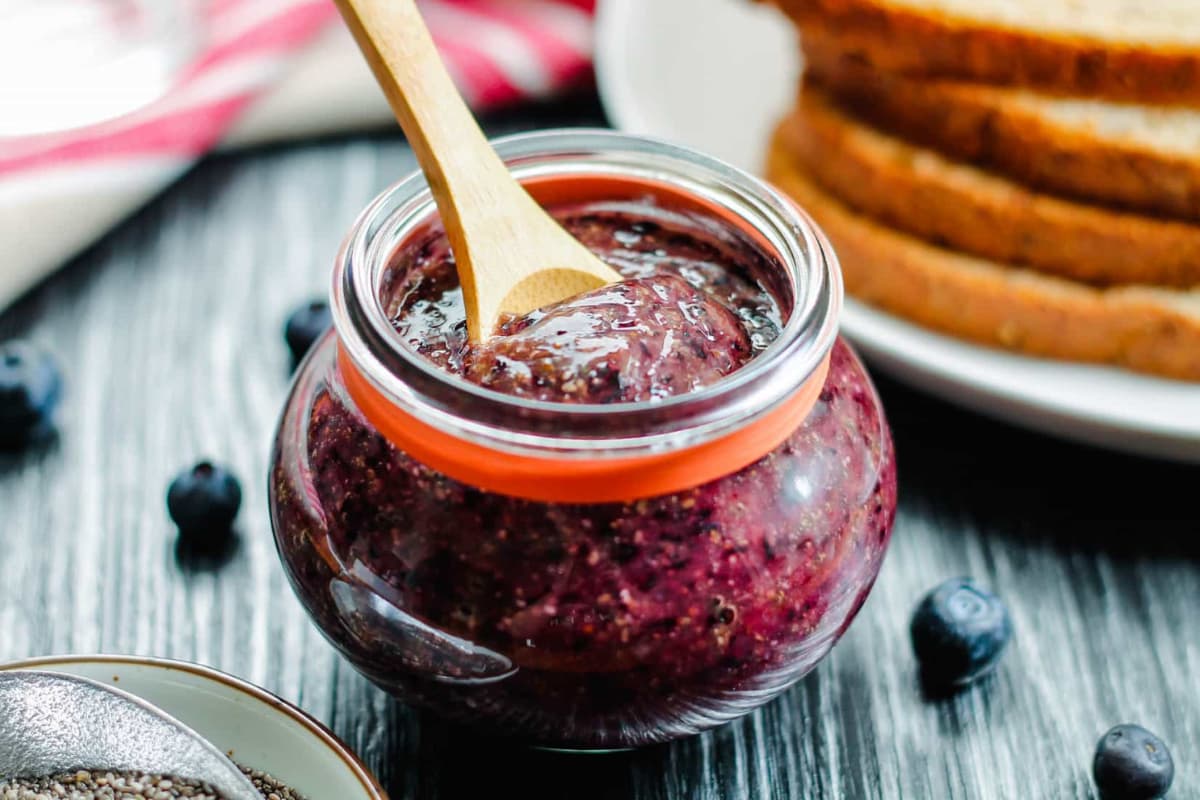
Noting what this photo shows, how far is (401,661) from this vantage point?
3.99 ft

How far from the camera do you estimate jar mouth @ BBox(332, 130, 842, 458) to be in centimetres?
108

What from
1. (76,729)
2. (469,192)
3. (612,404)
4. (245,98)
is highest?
(245,98)

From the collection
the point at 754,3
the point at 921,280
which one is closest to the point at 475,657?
the point at 921,280

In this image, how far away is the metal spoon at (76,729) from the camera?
1237 millimetres

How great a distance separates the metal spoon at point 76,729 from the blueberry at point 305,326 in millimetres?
784

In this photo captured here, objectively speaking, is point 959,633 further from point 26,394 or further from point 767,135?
point 26,394

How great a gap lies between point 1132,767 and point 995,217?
83cm

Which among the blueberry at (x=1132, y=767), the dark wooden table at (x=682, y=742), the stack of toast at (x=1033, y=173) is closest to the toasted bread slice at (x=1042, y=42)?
the stack of toast at (x=1033, y=173)

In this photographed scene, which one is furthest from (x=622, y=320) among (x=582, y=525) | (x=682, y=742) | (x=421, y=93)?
(x=682, y=742)

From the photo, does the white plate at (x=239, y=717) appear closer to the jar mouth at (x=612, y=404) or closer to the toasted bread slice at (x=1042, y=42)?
the jar mouth at (x=612, y=404)

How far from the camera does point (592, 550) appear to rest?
112 centimetres

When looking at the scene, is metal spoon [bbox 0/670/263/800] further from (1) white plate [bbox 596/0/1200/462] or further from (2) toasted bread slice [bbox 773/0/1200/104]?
(2) toasted bread slice [bbox 773/0/1200/104]

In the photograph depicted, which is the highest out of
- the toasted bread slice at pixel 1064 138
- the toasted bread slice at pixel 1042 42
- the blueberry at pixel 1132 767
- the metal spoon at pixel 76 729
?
the toasted bread slice at pixel 1042 42

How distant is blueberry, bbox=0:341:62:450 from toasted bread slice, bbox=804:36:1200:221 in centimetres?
134
